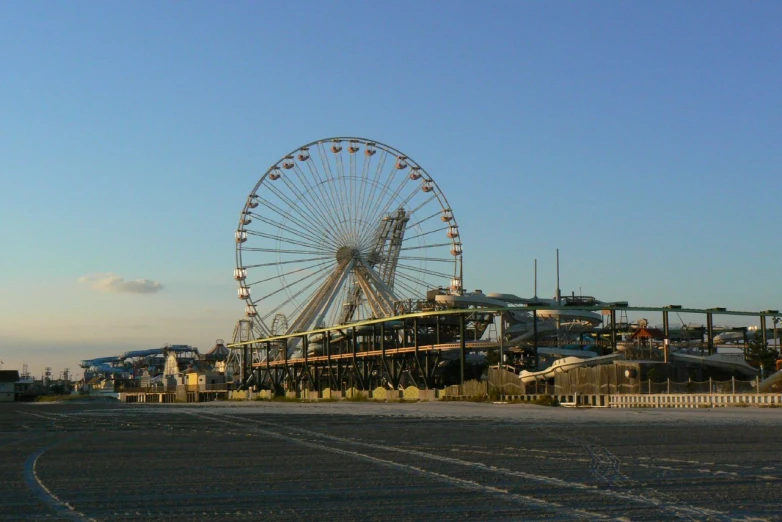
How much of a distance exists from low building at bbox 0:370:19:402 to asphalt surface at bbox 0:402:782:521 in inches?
6692

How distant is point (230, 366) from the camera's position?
16825 centimetres

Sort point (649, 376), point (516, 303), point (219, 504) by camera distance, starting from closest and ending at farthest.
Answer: point (219, 504) < point (649, 376) < point (516, 303)

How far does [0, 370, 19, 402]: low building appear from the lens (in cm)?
18000

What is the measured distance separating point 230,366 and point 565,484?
160 m

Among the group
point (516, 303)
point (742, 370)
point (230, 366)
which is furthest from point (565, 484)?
Answer: point (230, 366)

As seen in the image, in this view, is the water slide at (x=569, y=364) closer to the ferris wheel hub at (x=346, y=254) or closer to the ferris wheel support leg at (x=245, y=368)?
the ferris wheel hub at (x=346, y=254)

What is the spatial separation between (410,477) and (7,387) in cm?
18446

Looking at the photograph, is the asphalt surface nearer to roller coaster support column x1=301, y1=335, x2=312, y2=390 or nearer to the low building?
roller coaster support column x1=301, y1=335, x2=312, y2=390

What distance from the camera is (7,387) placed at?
182000 millimetres

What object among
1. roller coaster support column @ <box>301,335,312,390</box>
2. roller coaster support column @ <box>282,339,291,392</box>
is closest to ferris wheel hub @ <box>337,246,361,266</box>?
roller coaster support column @ <box>301,335,312,390</box>

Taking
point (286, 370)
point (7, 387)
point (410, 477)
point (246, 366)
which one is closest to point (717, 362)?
point (410, 477)

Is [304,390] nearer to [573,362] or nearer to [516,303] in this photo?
[516,303]

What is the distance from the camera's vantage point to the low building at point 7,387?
18000 centimetres

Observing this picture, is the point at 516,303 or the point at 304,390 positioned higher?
the point at 516,303
